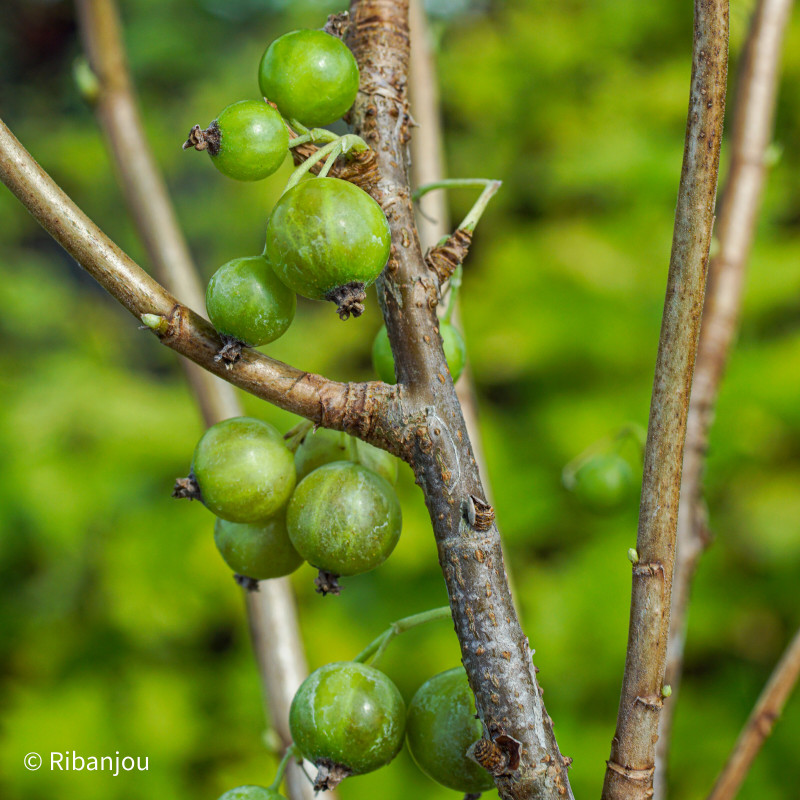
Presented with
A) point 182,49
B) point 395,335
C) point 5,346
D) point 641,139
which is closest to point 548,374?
point 641,139

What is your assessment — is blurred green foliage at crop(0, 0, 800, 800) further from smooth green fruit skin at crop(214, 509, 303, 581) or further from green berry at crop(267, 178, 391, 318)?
green berry at crop(267, 178, 391, 318)

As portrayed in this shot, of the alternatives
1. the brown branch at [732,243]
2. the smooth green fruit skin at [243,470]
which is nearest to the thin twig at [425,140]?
the brown branch at [732,243]

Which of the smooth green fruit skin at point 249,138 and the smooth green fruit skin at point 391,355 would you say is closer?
the smooth green fruit skin at point 249,138

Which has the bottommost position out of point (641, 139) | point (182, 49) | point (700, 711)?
point (700, 711)

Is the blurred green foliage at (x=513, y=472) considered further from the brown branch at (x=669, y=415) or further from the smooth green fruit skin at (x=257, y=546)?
the brown branch at (x=669, y=415)

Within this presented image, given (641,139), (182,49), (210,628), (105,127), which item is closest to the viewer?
(105,127)

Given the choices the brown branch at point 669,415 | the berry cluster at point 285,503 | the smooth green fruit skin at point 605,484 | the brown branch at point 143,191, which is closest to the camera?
the brown branch at point 669,415

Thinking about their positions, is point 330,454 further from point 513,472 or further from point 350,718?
point 513,472

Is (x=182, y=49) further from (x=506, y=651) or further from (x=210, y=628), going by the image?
(x=506, y=651)
